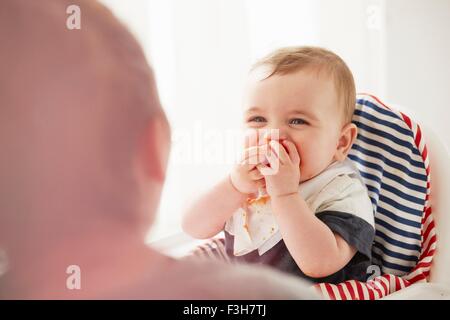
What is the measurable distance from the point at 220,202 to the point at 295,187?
10 centimetres

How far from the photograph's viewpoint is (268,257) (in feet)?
1.72

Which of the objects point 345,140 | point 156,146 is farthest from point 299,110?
point 156,146

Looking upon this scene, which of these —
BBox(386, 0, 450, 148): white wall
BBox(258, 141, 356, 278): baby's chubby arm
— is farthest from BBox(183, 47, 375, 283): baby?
BBox(386, 0, 450, 148): white wall

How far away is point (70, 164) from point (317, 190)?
0.41 meters

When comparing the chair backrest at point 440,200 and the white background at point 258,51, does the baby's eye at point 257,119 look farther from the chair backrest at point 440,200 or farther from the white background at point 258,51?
the chair backrest at point 440,200

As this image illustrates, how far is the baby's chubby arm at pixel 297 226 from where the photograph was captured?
499 mm

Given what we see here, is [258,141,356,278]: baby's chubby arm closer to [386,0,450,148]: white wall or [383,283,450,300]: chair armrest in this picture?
[383,283,450,300]: chair armrest

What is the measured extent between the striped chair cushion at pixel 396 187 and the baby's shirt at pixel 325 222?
0.05 metres

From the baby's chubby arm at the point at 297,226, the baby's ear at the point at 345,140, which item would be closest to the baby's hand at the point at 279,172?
the baby's chubby arm at the point at 297,226

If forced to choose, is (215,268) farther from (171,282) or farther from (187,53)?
(187,53)

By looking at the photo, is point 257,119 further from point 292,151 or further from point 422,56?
point 422,56

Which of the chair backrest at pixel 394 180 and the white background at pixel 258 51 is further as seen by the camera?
the chair backrest at pixel 394 180

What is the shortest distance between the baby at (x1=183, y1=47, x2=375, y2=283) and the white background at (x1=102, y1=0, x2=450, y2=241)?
35 mm
